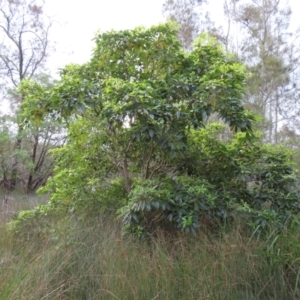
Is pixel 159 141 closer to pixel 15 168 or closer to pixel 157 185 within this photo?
pixel 157 185

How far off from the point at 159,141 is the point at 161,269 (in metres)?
1.36

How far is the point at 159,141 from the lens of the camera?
13.6 ft

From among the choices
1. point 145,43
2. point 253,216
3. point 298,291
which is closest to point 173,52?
point 145,43

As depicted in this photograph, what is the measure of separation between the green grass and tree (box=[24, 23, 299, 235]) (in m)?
0.29

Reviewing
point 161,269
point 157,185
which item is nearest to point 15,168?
point 157,185

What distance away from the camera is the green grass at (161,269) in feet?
10.5

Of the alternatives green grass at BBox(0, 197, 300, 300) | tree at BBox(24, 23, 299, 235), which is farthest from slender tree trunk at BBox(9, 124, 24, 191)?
green grass at BBox(0, 197, 300, 300)

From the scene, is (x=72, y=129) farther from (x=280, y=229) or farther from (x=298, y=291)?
(x=298, y=291)

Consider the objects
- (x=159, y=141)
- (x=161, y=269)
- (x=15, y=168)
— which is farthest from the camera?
(x=15, y=168)

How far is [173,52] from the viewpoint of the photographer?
15.9 ft

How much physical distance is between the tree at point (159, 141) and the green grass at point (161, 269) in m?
0.29

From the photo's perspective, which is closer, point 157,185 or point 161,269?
point 161,269

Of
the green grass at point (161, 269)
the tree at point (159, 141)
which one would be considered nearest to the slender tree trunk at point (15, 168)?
the tree at point (159, 141)

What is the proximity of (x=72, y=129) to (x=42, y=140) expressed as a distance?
33.4 ft
